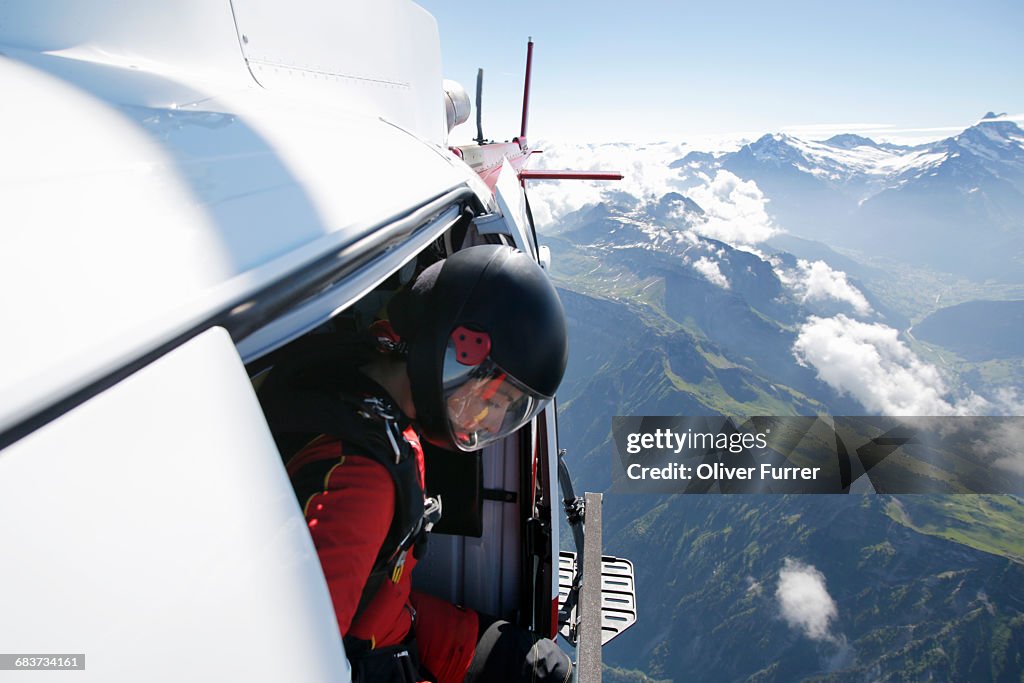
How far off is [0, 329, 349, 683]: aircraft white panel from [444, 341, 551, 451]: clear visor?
2.54 ft

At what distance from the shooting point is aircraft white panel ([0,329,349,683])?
401 mm

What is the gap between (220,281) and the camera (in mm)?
637

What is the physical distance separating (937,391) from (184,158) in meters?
219

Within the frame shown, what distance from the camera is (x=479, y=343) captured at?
1.36 m

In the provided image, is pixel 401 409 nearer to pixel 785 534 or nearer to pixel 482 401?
pixel 482 401

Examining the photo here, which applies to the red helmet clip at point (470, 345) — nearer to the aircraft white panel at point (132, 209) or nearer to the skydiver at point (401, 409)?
the skydiver at point (401, 409)

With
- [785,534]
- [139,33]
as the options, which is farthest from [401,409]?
[785,534]

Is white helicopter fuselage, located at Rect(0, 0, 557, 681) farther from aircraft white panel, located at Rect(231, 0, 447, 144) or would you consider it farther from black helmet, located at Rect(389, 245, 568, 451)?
aircraft white panel, located at Rect(231, 0, 447, 144)

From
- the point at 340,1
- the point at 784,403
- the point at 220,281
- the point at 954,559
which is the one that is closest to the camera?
the point at 220,281

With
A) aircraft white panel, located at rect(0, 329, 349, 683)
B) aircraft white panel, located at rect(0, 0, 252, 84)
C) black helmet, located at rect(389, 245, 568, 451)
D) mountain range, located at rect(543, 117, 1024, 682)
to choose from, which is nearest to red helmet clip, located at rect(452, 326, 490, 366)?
black helmet, located at rect(389, 245, 568, 451)

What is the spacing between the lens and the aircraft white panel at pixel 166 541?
40cm

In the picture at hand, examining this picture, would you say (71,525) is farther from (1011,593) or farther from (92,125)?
(1011,593)

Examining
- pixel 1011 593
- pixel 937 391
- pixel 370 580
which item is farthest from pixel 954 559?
pixel 937 391

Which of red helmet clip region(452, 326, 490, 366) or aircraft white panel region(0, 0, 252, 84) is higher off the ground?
aircraft white panel region(0, 0, 252, 84)
